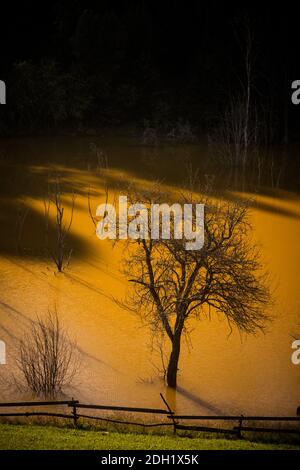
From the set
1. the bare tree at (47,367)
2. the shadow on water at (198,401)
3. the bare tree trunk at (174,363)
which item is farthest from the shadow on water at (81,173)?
the shadow on water at (198,401)

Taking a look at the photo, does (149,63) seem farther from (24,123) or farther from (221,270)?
(221,270)

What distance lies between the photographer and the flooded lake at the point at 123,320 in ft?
61.7

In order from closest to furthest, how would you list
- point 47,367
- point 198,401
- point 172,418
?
point 172,418 → point 47,367 → point 198,401

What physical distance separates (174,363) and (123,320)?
13.4 feet

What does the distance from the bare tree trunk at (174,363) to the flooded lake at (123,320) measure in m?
0.27

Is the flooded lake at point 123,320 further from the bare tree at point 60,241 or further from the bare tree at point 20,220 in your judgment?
the bare tree at point 60,241

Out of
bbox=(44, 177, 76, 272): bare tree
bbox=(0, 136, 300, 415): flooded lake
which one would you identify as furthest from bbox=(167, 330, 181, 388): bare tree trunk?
bbox=(44, 177, 76, 272): bare tree

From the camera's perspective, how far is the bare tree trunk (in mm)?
18328

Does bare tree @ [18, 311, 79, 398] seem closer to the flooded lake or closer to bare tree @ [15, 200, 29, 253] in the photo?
the flooded lake

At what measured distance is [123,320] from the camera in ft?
73.7

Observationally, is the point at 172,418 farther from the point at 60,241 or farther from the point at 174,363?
the point at 60,241

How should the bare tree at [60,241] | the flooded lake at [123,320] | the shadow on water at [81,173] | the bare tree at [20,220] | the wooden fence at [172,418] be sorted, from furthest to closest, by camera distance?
the shadow on water at [81,173], the bare tree at [20,220], the bare tree at [60,241], the flooded lake at [123,320], the wooden fence at [172,418]

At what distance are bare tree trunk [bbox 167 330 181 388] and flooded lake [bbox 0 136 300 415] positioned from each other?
27cm

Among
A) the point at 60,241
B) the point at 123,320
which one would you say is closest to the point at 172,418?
the point at 123,320
